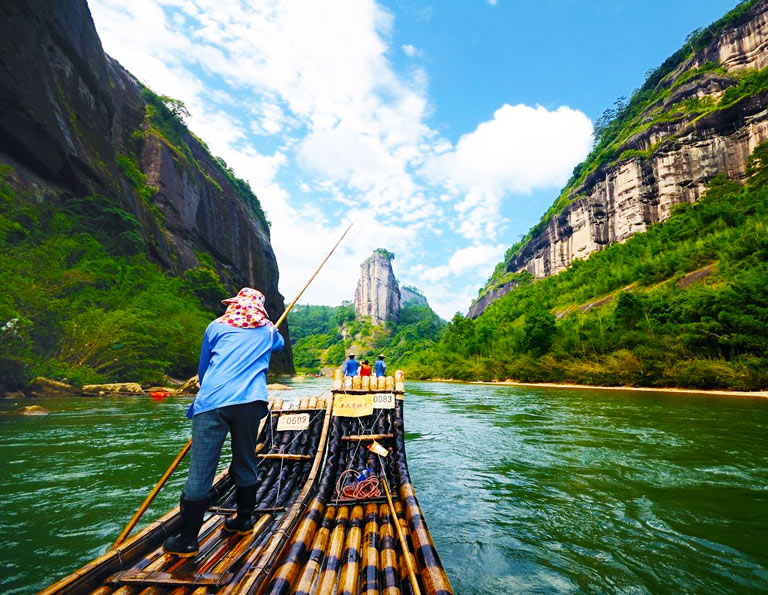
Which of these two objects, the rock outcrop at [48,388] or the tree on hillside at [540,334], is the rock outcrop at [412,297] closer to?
the tree on hillside at [540,334]

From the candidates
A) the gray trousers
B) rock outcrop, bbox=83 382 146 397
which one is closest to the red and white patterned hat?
the gray trousers

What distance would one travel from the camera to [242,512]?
2707mm

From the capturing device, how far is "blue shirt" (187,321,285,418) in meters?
2.52

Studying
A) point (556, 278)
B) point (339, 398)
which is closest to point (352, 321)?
point (556, 278)

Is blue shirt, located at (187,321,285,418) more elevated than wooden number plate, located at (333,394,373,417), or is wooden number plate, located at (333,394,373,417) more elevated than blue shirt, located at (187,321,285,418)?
blue shirt, located at (187,321,285,418)

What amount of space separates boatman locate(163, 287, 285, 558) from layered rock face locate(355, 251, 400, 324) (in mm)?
100957

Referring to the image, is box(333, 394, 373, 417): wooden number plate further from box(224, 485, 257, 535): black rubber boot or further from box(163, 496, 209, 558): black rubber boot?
box(163, 496, 209, 558): black rubber boot

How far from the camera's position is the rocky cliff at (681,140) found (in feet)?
130

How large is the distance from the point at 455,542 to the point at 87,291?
1858 centimetres

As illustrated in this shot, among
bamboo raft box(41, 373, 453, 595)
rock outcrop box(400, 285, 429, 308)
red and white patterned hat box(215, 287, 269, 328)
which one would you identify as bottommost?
bamboo raft box(41, 373, 453, 595)

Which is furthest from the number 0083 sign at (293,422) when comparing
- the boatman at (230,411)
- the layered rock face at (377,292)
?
the layered rock face at (377,292)

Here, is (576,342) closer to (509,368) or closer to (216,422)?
(509,368)

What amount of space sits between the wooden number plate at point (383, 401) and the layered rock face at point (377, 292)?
9881 cm

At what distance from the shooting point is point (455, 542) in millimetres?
3379
